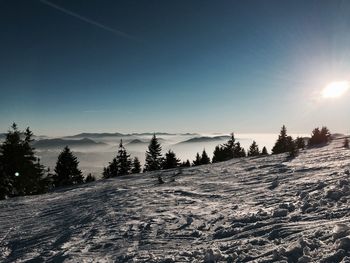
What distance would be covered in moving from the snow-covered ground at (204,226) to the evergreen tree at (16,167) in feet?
112

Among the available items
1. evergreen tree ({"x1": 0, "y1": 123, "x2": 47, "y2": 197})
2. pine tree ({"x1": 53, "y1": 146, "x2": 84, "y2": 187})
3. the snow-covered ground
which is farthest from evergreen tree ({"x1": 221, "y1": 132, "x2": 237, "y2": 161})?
the snow-covered ground

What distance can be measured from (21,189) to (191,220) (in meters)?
44.4

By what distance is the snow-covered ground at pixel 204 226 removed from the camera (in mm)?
7539

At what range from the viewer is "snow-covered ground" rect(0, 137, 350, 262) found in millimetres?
7539

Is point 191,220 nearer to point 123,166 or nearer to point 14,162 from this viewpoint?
point 14,162

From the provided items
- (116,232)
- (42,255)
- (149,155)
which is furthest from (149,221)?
(149,155)


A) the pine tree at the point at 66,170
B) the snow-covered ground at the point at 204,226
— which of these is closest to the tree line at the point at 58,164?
the pine tree at the point at 66,170

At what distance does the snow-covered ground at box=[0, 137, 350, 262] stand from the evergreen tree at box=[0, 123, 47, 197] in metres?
34.2

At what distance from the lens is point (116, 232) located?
35.8 feet

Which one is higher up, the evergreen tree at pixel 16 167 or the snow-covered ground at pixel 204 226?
the evergreen tree at pixel 16 167

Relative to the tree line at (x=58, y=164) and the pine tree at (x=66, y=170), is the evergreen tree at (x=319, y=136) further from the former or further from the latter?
the pine tree at (x=66, y=170)

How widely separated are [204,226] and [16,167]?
45.3 meters

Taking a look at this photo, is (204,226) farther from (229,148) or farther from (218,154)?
(218,154)

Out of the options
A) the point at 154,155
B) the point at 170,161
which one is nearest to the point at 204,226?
the point at 170,161
